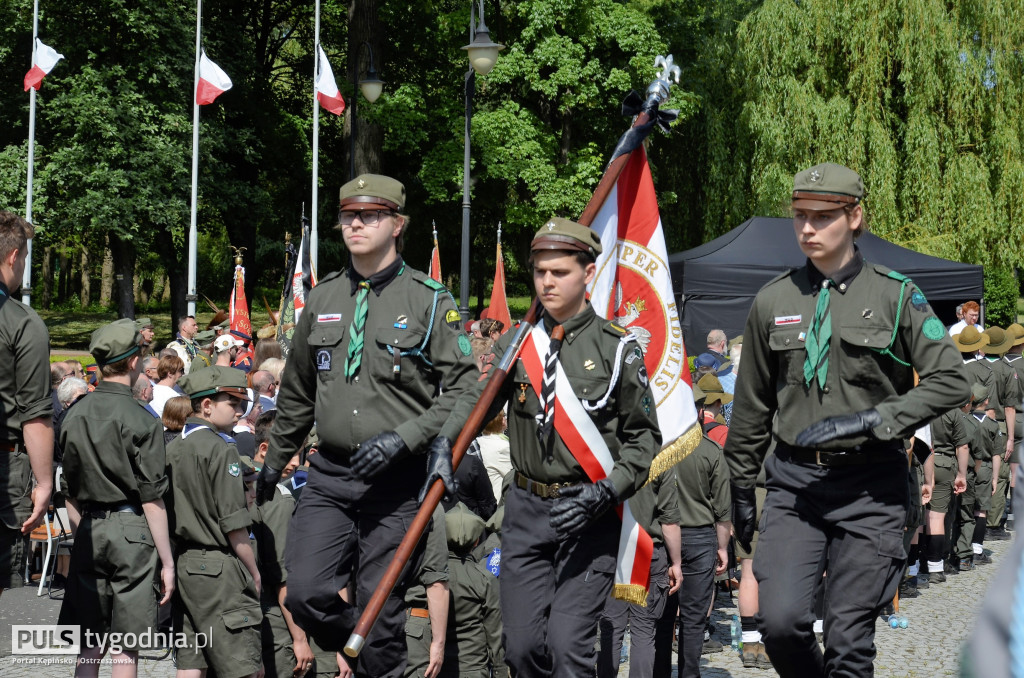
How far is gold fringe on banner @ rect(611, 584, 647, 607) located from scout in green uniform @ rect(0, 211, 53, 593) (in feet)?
9.05

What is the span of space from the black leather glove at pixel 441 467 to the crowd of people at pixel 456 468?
0.04 ft

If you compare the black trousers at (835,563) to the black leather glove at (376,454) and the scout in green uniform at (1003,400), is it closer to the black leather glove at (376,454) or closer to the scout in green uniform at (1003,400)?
the black leather glove at (376,454)

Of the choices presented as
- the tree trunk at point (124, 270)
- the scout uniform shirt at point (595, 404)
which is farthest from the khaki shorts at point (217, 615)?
the tree trunk at point (124, 270)

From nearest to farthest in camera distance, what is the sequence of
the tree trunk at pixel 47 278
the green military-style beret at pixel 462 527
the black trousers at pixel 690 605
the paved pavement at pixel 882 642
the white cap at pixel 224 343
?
the green military-style beret at pixel 462 527 → the black trousers at pixel 690 605 → the paved pavement at pixel 882 642 → the white cap at pixel 224 343 → the tree trunk at pixel 47 278

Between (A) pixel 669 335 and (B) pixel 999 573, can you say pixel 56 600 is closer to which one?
(A) pixel 669 335

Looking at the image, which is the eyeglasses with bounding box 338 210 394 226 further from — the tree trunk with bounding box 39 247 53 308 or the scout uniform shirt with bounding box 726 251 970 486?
the tree trunk with bounding box 39 247 53 308

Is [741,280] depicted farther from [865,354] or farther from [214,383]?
[865,354]

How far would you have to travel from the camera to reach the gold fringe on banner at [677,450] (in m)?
6.50

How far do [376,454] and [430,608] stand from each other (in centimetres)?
162

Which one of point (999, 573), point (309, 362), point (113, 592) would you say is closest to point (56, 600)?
point (113, 592)

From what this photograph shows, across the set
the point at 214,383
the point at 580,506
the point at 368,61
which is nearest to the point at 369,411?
the point at 580,506

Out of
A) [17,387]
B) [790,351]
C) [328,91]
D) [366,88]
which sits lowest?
[17,387]

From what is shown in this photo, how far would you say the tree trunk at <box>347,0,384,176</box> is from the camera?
28.8m

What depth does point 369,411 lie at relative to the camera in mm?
5234
